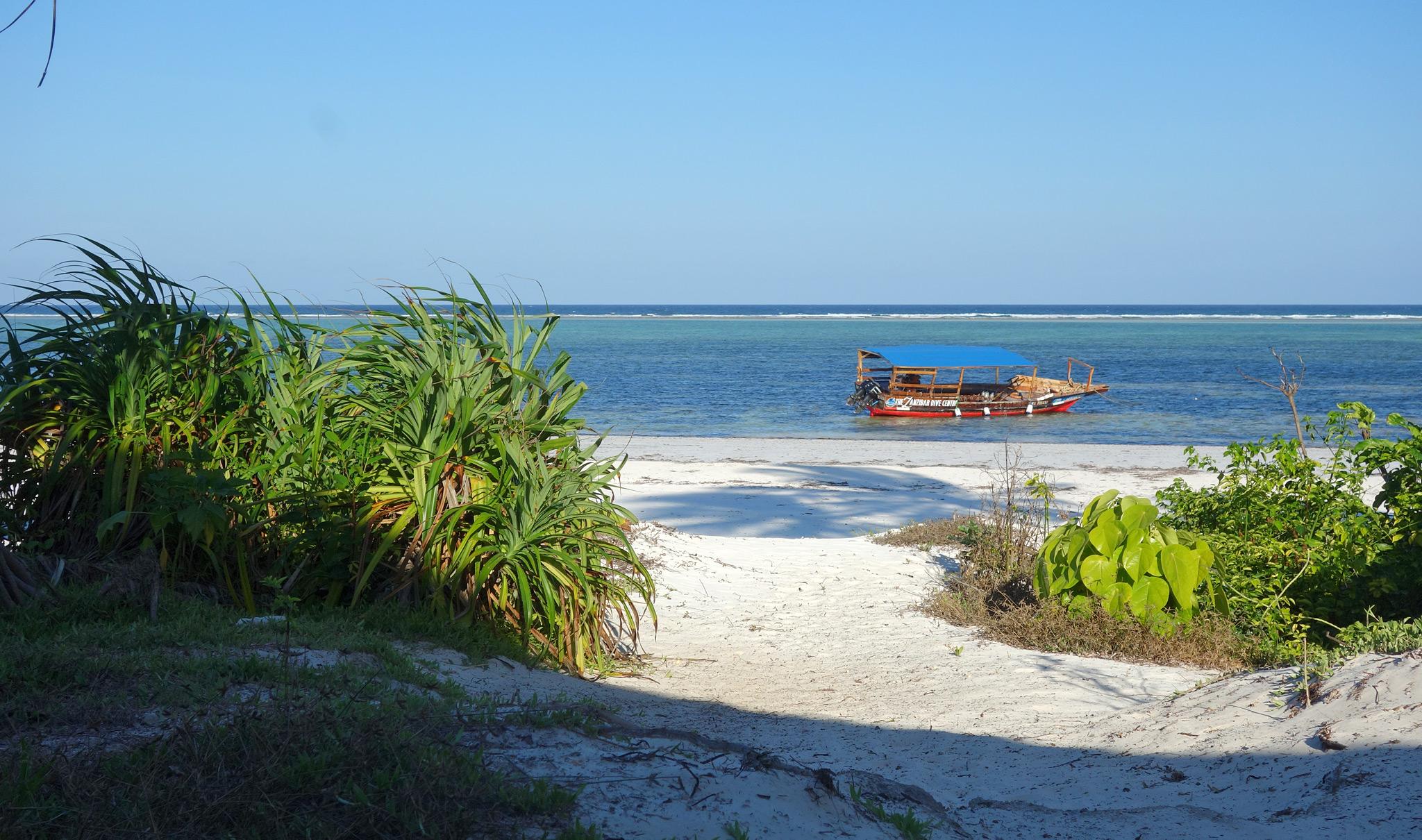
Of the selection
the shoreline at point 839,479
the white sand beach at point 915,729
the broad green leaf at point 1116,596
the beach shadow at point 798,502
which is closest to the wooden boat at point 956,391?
the shoreline at point 839,479

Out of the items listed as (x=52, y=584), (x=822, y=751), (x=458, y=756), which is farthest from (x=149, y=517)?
(x=822, y=751)

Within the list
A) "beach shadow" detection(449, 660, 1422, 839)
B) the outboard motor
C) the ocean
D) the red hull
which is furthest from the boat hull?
"beach shadow" detection(449, 660, 1422, 839)

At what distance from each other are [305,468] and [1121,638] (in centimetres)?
431

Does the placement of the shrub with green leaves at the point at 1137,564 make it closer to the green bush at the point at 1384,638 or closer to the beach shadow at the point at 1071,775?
the green bush at the point at 1384,638

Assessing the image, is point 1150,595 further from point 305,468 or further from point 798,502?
point 798,502

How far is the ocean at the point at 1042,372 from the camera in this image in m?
25.0

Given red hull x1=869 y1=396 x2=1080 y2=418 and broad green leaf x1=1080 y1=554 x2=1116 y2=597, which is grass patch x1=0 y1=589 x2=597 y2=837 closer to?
broad green leaf x1=1080 y1=554 x2=1116 y2=597

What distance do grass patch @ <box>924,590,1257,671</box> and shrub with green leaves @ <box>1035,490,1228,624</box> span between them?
8 cm

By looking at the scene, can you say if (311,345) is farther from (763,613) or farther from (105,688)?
(763,613)

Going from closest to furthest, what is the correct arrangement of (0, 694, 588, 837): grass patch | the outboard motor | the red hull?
(0, 694, 588, 837): grass patch, the red hull, the outboard motor

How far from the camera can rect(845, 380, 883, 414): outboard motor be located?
96.8 feet

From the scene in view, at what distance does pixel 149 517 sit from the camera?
4.28m

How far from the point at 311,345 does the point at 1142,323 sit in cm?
11454

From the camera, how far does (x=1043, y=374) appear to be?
49.0 metres
